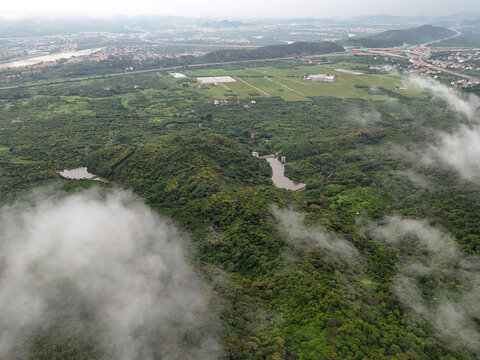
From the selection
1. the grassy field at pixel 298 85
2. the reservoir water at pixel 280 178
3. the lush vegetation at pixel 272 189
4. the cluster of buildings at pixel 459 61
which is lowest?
the reservoir water at pixel 280 178

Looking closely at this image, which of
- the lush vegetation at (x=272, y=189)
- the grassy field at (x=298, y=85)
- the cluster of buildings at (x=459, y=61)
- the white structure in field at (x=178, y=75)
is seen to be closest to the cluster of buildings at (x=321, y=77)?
the grassy field at (x=298, y=85)

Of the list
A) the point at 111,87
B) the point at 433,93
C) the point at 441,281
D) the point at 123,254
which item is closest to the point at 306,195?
the point at 441,281

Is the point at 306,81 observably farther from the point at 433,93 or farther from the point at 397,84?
the point at 433,93

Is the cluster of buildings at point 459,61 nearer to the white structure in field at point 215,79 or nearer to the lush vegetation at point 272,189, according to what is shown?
the lush vegetation at point 272,189

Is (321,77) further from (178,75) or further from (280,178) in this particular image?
(280,178)

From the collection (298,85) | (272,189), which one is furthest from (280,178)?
(298,85)

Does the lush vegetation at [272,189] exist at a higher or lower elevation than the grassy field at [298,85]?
lower

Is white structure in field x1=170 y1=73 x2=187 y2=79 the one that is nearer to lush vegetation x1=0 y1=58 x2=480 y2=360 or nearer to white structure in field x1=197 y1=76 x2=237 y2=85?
white structure in field x1=197 y1=76 x2=237 y2=85

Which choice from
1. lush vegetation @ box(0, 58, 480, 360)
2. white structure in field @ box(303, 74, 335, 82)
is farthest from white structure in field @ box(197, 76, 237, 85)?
white structure in field @ box(303, 74, 335, 82)
